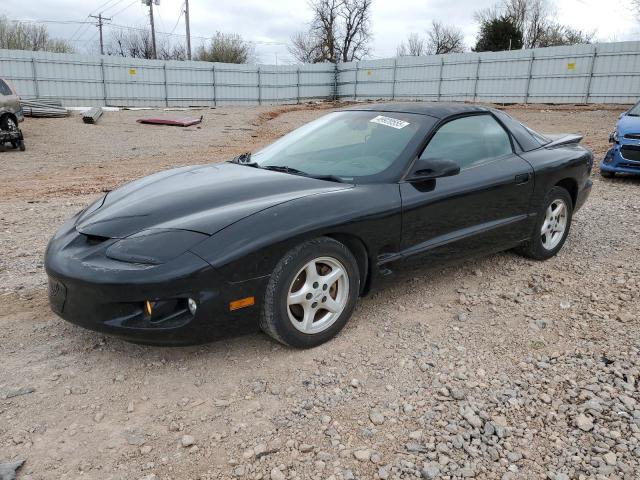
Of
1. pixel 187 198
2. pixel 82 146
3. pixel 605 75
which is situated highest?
pixel 605 75

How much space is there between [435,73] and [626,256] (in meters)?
24.5

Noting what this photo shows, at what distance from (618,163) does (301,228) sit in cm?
758

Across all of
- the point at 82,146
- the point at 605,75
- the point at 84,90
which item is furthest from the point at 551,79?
the point at 84,90

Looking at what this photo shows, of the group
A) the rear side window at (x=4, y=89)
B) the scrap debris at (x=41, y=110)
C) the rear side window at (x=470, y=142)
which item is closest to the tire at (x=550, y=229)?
the rear side window at (x=470, y=142)

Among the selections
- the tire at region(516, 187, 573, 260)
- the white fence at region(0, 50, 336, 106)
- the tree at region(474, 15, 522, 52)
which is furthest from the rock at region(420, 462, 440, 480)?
the tree at region(474, 15, 522, 52)

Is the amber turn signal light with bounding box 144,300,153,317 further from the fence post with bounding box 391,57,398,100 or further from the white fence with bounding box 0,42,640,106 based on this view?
the fence post with bounding box 391,57,398,100

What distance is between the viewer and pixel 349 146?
150 inches

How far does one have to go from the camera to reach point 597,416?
8.10 ft

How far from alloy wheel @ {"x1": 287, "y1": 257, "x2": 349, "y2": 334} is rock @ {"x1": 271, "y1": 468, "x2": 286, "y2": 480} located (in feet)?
2.93

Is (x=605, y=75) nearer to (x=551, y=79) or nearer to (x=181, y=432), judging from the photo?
(x=551, y=79)

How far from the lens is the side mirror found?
3.32m

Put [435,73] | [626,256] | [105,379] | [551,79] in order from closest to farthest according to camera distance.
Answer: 1. [105,379]
2. [626,256]
3. [551,79]
4. [435,73]

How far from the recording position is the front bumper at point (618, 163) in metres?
8.31

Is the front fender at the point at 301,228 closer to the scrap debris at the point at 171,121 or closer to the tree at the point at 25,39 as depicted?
the scrap debris at the point at 171,121
